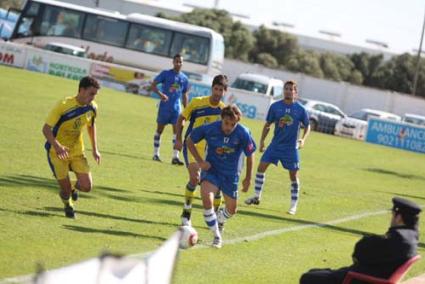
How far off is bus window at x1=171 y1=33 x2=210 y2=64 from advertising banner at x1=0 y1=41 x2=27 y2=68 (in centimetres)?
805

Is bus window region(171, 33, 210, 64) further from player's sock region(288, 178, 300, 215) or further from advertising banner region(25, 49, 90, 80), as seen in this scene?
player's sock region(288, 178, 300, 215)

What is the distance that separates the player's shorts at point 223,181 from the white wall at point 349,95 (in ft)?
179

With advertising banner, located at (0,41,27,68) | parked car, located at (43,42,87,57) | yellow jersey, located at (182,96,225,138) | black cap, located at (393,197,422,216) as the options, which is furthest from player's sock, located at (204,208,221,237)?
parked car, located at (43,42,87,57)

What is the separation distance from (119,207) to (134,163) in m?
5.74

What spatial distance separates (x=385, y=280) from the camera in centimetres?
759

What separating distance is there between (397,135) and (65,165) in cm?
3270

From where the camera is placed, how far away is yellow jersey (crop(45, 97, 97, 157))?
1200 centimetres

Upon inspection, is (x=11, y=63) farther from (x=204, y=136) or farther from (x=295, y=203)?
(x=204, y=136)

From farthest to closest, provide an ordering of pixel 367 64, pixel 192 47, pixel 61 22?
pixel 367 64 → pixel 61 22 → pixel 192 47

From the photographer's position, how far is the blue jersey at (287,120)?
52.3 feet

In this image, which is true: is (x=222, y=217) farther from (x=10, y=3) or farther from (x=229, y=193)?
(x=10, y=3)

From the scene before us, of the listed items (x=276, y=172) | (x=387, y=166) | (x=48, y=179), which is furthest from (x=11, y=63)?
(x=48, y=179)

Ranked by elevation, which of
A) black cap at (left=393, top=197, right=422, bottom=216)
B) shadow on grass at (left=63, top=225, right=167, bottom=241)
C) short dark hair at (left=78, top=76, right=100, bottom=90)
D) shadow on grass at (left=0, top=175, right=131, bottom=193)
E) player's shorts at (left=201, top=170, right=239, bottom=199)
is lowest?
shadow on grass at (left=0, top=175, right=131, bottom=193)

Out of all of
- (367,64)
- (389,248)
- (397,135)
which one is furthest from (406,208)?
(367,64)
